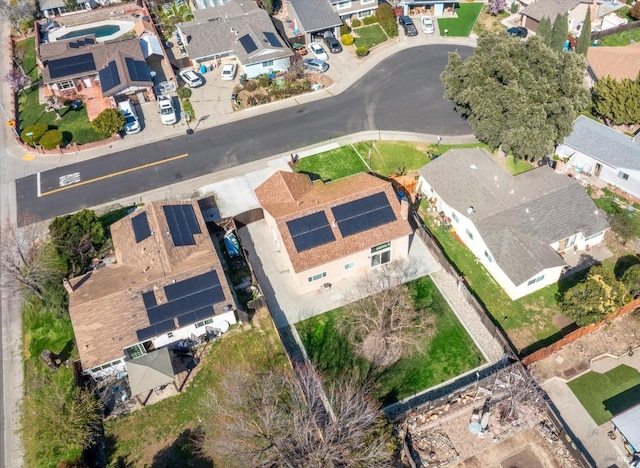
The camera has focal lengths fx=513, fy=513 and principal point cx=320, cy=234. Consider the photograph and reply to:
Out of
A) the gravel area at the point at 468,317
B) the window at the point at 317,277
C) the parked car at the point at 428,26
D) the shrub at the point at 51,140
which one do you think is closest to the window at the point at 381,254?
the gravel area at the point at 468,317

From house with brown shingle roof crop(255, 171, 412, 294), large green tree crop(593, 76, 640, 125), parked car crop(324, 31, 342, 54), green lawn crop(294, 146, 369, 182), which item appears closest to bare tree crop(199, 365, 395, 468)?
house with brown shingle roof crop(255, 171, 412, 294)

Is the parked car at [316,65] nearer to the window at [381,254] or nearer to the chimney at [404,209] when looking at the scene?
the chimney at [404,209]

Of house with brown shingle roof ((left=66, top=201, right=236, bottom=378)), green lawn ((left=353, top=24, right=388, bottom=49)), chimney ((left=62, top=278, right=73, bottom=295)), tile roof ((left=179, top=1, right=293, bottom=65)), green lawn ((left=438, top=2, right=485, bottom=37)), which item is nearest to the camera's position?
house with brown shingle roof ((left=66, top=201, right=236, bottom=378))

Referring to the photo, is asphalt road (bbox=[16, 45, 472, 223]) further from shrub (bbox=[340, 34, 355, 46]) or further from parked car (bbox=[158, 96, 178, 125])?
shrub (bbox=[340, 34, 355, 46])

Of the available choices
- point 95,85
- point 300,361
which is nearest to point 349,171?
point 300,361

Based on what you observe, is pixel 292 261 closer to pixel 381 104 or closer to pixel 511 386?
pixel 511 386
